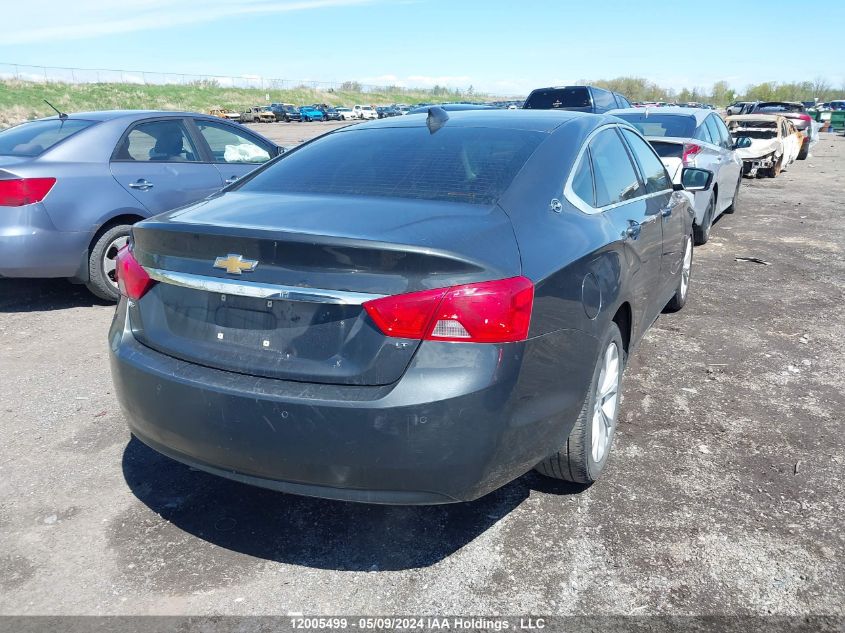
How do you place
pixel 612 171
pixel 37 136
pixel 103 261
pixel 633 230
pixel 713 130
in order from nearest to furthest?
pixel 633 230
pixel 612 171
pixel 103 261
pixel 37 136
pixel 713 130

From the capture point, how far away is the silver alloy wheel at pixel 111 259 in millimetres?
6133

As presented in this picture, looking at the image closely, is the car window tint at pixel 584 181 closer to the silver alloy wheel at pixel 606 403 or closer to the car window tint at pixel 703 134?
the silver alloy wheel at pixel 606 403

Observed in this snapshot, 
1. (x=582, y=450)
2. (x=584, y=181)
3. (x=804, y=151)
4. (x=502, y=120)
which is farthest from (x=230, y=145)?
(x=804, y=151)

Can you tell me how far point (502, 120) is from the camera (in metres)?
3.71

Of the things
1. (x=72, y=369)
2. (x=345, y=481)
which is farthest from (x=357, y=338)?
(x=72, y=369)

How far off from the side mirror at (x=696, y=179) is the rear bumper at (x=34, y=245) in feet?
15.8

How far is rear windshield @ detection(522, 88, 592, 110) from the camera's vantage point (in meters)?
17.1

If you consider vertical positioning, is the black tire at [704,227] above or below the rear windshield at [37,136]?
below

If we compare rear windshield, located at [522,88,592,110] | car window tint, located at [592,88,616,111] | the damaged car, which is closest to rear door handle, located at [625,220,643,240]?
the damaged car

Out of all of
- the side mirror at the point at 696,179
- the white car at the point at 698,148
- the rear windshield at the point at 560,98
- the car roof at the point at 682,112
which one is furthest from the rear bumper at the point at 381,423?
the rear windshield at the point at 560,98

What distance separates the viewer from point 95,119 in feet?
21.2

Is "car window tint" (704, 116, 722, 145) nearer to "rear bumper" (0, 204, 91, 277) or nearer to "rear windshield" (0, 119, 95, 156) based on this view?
"rear windshield" (0, 119, 95, 156)

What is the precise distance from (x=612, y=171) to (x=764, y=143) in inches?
587

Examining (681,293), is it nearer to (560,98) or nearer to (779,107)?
(560,98)
